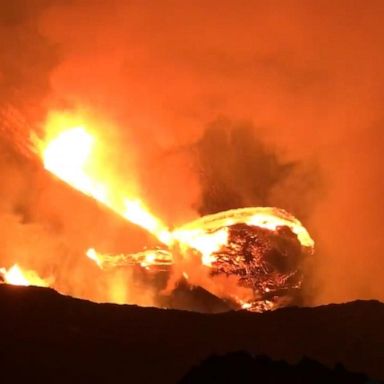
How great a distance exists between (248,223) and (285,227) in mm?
2006

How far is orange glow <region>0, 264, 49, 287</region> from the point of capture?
142 feet

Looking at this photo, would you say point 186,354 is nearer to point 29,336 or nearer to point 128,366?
point 128,366

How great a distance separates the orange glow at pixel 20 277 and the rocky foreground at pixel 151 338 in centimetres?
1055

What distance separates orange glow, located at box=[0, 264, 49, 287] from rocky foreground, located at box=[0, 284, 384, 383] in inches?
415

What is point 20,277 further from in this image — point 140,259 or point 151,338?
point 151,338

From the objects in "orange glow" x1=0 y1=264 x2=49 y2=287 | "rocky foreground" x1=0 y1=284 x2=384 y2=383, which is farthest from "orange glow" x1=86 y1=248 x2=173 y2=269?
"rocky foreground" x1=0 y1=284 x2=384 y2=383

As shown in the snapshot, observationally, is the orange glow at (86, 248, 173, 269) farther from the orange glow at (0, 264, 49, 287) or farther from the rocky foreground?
the rocky foreground

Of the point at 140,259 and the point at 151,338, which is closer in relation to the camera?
the point at 151,338

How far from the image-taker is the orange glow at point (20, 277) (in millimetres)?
43425

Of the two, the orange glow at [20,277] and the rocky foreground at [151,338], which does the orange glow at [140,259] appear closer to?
the orange glow at [20,277]

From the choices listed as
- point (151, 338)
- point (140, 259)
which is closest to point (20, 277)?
point (140, 259)

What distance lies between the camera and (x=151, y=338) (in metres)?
31.0

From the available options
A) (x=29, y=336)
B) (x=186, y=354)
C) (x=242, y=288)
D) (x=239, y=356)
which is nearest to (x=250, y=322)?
(x=186, y=354)

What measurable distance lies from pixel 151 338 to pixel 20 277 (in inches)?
578
